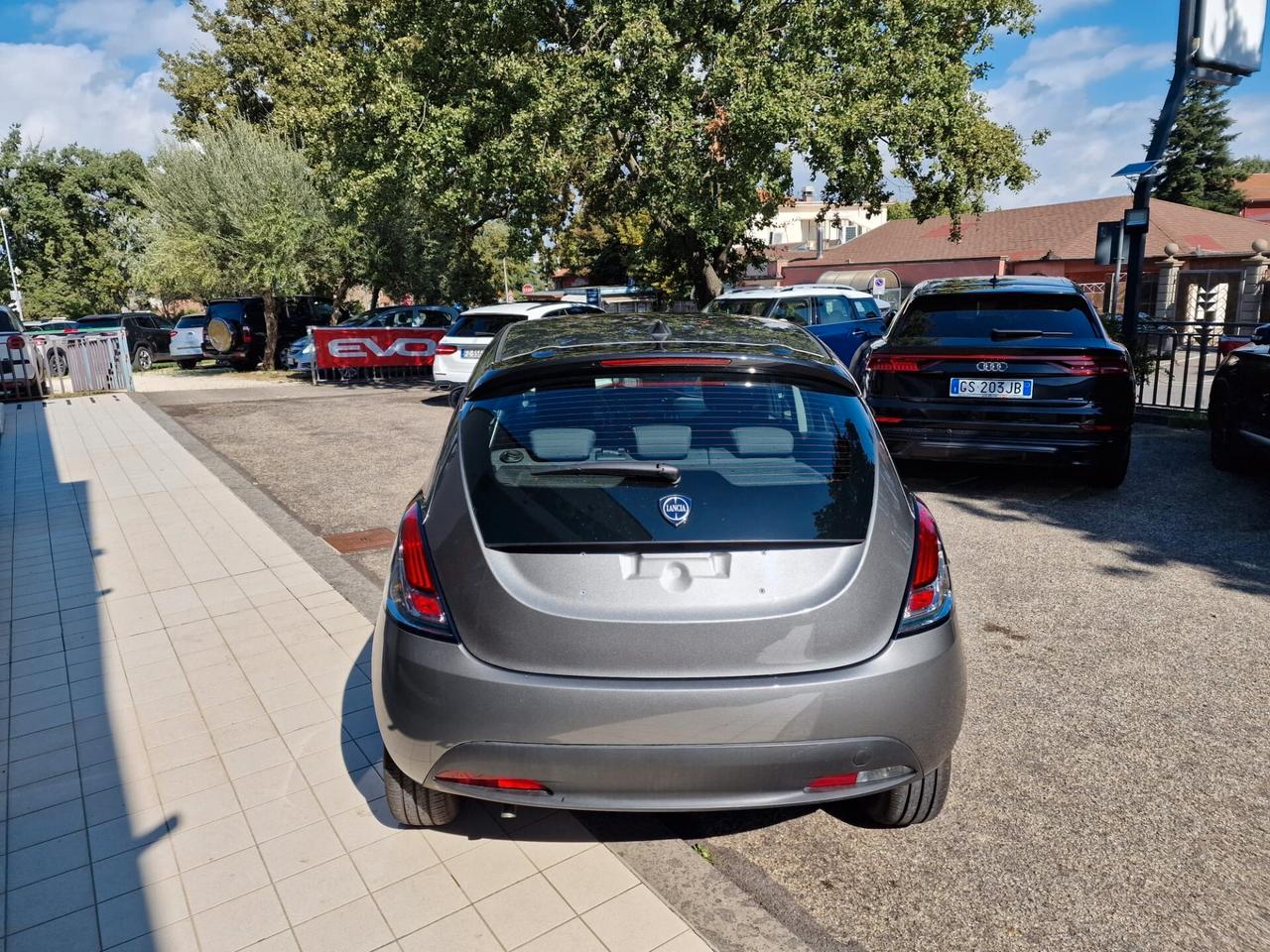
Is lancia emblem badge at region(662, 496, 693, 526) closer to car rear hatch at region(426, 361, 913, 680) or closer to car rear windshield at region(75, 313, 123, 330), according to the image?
car rear hatch at region(426, 361, 913, 680)

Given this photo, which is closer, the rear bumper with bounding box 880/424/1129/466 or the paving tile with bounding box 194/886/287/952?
the paving tile with bounding box 194/886/287/952

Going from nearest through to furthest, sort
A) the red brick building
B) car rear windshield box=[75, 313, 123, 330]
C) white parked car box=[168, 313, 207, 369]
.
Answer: white parked car box=[168, 313, 207, 369] < car rear windshield box=[75, 313, 123, 330] < the red brick building

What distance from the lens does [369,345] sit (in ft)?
66.0

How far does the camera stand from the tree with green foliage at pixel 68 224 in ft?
177

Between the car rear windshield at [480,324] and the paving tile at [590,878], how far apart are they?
1271cm

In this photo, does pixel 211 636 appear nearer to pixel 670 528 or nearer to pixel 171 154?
pixel 670 528

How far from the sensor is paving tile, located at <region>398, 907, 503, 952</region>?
2453 mm

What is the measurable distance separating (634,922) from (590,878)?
0.80 feet

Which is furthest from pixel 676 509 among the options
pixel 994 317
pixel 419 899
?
pixel 994 317

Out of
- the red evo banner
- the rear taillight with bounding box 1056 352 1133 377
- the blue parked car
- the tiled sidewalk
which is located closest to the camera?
the tiled sidewalk

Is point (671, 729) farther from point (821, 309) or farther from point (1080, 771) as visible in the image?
point (821, 309)

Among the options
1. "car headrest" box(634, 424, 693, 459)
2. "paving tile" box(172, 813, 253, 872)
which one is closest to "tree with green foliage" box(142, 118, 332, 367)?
"paving tile" box(172, 813, 253, 872)

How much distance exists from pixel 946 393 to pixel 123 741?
6008 mm

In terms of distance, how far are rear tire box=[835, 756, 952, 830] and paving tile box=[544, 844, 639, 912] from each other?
0.87 metres
